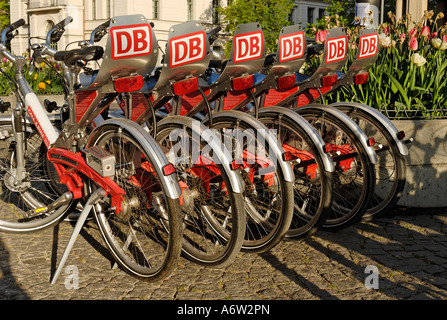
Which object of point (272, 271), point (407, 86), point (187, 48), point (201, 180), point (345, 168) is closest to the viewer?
point (187, 48)

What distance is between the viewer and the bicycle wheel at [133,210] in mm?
3393

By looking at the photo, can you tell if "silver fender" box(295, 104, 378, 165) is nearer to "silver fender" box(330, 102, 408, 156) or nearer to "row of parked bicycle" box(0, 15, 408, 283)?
"row of parked bicycle" box(0, 15, 408, 283)

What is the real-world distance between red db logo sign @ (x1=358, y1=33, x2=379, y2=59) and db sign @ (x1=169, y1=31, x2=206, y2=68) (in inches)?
64.4

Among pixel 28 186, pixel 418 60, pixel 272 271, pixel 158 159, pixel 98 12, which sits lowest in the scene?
pixel 272 271

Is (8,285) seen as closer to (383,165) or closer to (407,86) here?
(383,165)

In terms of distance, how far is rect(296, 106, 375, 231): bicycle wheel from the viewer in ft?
13.9

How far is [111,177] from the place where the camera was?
3531 mm

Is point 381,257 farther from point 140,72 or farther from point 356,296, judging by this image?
point 140,72

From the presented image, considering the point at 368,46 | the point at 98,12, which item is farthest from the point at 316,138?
the point at 98,12

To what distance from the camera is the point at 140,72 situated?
3.40m

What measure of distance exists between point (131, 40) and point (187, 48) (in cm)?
32

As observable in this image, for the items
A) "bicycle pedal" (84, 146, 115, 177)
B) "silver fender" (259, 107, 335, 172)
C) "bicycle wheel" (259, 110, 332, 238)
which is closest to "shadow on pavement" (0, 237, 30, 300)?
"bicycle pedal" (84, 146, 115, 177)

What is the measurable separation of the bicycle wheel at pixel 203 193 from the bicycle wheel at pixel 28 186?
840 millimetres
